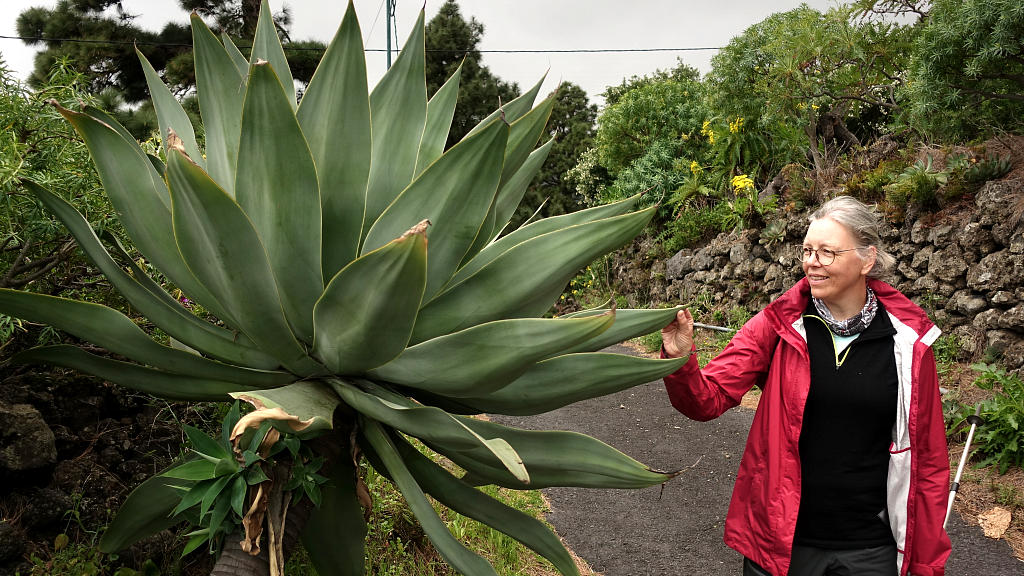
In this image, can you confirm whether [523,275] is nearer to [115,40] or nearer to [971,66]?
[971,66]

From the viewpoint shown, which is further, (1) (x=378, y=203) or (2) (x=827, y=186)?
(2) (x=827, y=186)

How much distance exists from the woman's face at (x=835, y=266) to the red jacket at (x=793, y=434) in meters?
0.13

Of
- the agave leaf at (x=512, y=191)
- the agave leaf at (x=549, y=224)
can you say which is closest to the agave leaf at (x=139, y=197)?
the agave leaf at (x=549, y=224)

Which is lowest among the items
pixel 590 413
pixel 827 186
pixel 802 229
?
pixel 590 413

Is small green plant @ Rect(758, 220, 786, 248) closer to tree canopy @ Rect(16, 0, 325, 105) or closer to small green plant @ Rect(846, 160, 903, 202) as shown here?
small green plant @ Rect(846, 160, 903, 202)

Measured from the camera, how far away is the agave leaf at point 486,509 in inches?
52.0

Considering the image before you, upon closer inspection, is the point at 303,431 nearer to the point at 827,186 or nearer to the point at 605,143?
the point at 827,186

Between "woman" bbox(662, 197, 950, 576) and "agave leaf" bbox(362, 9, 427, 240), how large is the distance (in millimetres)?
1329

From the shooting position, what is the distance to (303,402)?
42.1 inches

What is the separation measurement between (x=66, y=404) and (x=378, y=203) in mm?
1452

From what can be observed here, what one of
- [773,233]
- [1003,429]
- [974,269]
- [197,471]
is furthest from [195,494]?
[773,233]

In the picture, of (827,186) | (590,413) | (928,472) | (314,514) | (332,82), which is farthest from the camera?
(827,186)

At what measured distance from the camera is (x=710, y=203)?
1402cm

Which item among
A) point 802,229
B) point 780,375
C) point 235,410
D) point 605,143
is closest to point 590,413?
point 802,229
